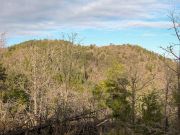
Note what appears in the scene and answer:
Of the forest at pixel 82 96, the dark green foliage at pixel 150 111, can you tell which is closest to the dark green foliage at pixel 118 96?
the forest at pixel 82 96

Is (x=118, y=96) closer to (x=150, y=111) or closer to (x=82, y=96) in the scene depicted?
(x=82, y=96)

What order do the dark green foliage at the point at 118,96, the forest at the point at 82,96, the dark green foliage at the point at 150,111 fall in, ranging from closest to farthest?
the forest at the point at 82,96, the dark green foliage at the point at 150,111, the dark green foliage at the point at 118,96

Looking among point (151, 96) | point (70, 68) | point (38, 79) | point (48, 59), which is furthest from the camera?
point (70, 68)

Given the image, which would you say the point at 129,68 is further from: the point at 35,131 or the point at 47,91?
the point at 35,131

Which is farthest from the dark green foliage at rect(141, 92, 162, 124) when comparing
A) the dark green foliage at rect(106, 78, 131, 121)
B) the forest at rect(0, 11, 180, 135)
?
the dark green foliage at rect(106, 78, 131, 121)

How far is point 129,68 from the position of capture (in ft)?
144

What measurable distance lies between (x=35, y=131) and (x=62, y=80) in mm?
38590

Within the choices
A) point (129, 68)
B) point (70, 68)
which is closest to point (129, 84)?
point (129, 68)

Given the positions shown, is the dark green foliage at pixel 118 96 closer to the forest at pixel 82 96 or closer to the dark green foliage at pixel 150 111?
the forest at pixel 82 96

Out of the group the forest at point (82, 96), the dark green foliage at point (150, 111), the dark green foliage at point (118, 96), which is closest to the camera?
the forest at point (82, 96)

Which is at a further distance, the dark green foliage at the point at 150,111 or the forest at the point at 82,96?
the dark green foliage at the point at 150,111

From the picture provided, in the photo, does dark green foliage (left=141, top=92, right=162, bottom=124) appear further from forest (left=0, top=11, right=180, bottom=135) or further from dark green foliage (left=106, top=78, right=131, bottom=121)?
dark green foliage (left=106, top=78, right=131, bottom=121)

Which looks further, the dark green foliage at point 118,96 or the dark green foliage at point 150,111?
the dark green foliage at point 118,96

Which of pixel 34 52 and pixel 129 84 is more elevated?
pixel 34 52
